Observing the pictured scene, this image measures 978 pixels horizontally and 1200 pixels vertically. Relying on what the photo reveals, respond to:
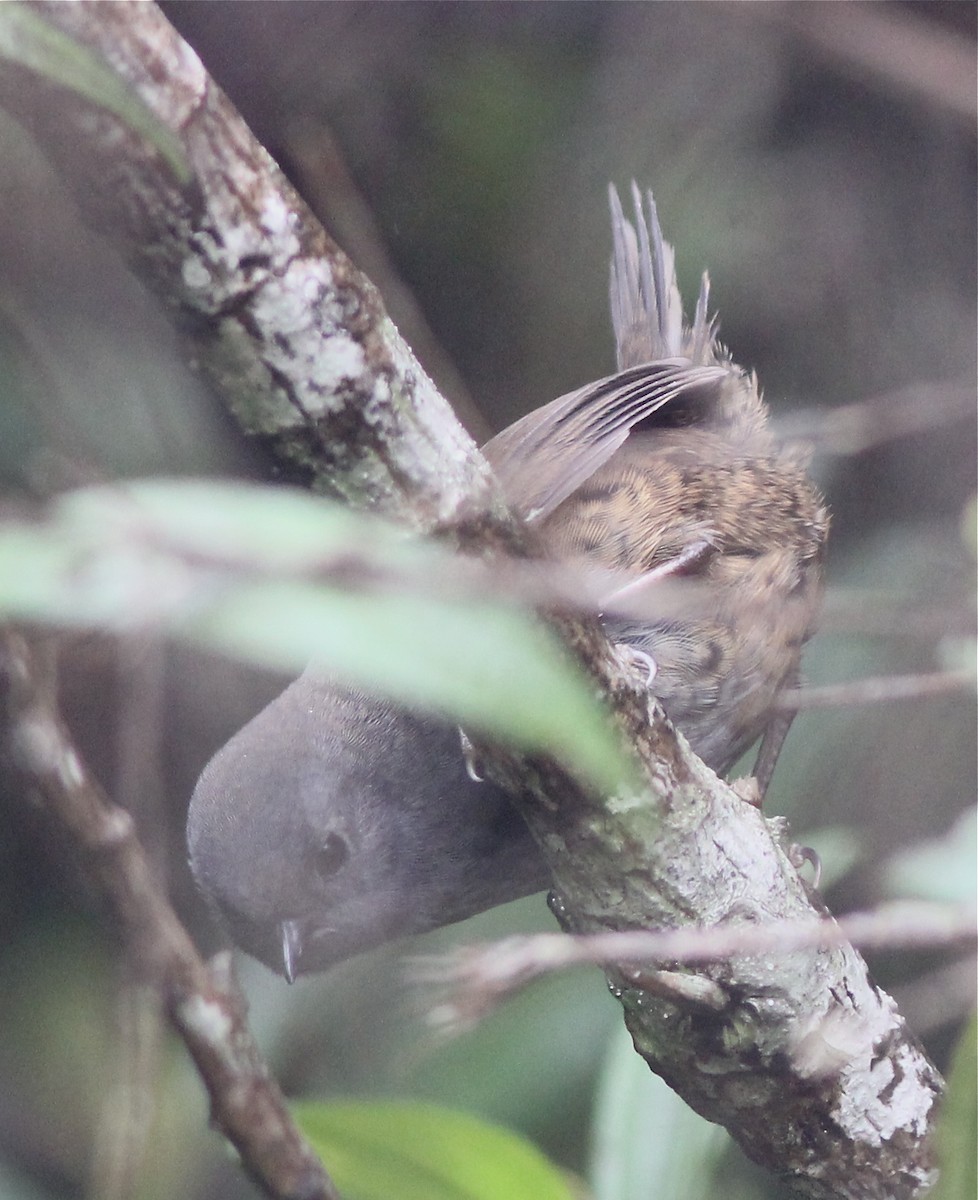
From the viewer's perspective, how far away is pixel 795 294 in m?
3.88

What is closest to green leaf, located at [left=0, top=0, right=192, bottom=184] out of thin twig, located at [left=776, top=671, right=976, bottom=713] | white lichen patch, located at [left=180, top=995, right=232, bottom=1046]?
thin twig, located at [left=776, top=671, right=976, bottom=713]

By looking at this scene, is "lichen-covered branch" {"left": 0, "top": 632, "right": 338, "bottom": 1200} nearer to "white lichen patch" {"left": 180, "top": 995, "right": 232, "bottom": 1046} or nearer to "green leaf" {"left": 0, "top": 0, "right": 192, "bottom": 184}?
"white lichen patch" {"left": 180, "top": 995, "right": 232, "bottom": 1046}

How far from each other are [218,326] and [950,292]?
123 inches

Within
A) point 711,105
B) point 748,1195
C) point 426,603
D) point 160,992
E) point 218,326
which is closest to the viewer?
point 426,603

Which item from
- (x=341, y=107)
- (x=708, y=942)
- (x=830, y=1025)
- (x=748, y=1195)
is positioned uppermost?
(x=341, y=107)

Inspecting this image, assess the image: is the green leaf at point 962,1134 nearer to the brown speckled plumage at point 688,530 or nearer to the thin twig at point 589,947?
the thin twig at point 589,947

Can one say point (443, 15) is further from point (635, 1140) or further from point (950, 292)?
point (635, 1140)

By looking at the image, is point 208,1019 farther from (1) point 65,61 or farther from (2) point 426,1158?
(1) point 65,61

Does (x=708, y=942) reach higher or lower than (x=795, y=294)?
higher

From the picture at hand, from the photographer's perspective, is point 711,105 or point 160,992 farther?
Result: point 711,105

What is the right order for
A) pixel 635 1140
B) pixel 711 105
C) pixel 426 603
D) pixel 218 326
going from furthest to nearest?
1. pixel 711 105
2. pixel 635 1140
3. pixel 218 326
4. pixel 426 603

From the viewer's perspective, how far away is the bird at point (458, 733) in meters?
2.18

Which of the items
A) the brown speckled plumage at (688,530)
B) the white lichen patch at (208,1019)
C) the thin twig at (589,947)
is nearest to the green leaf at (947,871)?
the thin twig at (589,947)

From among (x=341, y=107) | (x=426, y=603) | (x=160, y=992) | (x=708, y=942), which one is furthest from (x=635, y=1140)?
(x=341, y=107)
